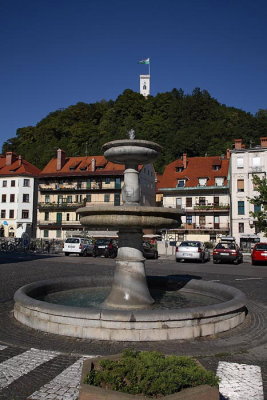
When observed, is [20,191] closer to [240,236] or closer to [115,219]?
[240,236]

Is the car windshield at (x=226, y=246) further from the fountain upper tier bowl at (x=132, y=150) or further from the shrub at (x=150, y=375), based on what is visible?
the shrub at (x=150, y=375)

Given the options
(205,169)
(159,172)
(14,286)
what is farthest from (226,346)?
(159,172)

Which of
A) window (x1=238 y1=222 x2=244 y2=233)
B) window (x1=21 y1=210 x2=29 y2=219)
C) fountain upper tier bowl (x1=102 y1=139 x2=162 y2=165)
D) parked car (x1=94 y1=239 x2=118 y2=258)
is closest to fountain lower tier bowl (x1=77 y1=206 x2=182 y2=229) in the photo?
fountain upper tier bowl (x1=102 y1=139 x2=162 y2=165)

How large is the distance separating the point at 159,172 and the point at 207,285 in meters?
70.1

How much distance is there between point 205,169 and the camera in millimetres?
61000

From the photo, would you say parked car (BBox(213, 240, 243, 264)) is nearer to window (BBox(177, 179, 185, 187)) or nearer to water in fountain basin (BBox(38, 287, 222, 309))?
water in fountain basin (BBox(38, 287, 222, 309))

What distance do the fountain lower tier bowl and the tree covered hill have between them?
221 feet

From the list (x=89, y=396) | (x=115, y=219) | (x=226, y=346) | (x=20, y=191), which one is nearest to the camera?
(x=89, y=396)

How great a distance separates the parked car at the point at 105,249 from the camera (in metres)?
30.8

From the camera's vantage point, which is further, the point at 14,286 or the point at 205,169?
the point at 205,169

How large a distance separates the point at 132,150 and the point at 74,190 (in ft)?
185

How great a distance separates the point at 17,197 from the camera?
218 feet

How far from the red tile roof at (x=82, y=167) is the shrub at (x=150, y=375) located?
5734 centimetres

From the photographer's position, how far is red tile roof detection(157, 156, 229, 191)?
194 ft
